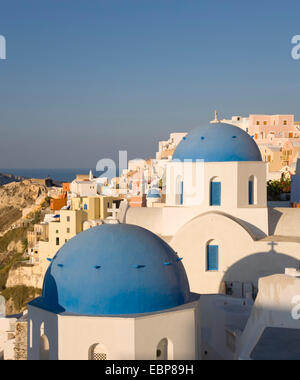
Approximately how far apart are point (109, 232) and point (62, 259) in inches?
41.5

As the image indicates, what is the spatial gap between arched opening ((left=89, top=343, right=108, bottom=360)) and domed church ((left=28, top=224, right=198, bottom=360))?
0.06ft

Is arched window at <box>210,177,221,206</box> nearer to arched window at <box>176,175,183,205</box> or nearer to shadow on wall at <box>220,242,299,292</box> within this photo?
arched window at <box>176,175,183,205</box>

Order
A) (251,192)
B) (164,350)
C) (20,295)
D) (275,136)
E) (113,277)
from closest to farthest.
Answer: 1. (113,277)
2. (164,350)
3. (251,192)
4. (20,295)
5. (275,136)

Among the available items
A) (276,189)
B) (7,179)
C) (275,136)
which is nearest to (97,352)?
(276,189)

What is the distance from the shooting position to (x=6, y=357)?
56.9 ft

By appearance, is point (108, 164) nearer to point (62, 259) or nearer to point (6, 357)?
point (6, 357)

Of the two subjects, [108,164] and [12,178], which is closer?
[108,164]

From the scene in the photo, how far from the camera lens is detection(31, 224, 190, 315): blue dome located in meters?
10.6

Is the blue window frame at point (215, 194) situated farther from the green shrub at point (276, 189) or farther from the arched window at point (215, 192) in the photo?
the green shrub at point (276, 189)

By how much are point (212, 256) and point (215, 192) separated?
6.82 ft

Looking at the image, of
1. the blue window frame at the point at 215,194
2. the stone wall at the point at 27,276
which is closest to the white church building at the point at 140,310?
the blue window frame at the point at 215,194

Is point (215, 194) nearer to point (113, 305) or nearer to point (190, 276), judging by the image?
point (190, 276)

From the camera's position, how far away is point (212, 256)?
17.8 meters
